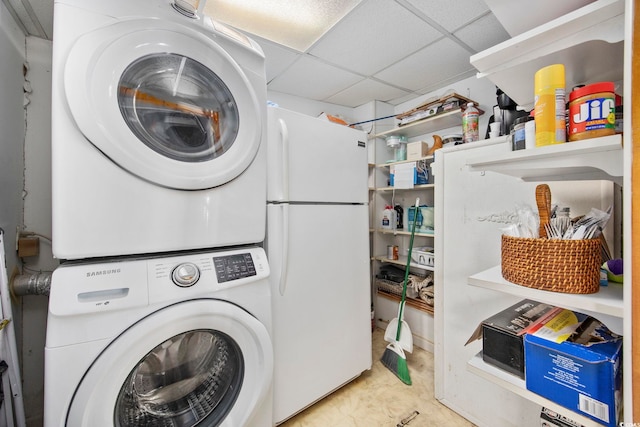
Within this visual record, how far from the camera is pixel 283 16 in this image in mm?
1559

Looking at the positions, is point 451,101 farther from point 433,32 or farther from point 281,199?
point 281,199

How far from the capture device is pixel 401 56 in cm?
197

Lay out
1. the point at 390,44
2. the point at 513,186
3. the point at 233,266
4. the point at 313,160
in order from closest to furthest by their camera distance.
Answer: the point at 233,266 → the point at 513,186 → the point at 313,160 → the point at 390,44

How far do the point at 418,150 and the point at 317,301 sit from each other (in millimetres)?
1702

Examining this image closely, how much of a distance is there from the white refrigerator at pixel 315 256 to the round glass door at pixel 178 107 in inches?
12.2

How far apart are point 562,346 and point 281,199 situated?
1.16 meters

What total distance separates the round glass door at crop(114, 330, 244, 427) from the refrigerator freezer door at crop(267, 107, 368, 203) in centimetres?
72

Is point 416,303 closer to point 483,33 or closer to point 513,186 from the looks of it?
point 513,186

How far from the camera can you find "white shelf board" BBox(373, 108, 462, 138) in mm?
2229

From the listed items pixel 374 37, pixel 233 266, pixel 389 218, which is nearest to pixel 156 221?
pixel 233 266

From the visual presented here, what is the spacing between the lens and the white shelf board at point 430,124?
223 centimetres

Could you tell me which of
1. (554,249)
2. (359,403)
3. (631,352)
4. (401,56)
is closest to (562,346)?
(631,352)

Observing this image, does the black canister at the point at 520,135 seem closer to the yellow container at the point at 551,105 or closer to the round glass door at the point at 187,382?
the yellow container at the point at 551,105

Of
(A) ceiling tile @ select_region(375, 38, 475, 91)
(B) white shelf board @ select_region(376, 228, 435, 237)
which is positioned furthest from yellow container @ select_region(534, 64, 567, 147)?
(B) white shelf board @ select_region(376, 228, 435, 237)
